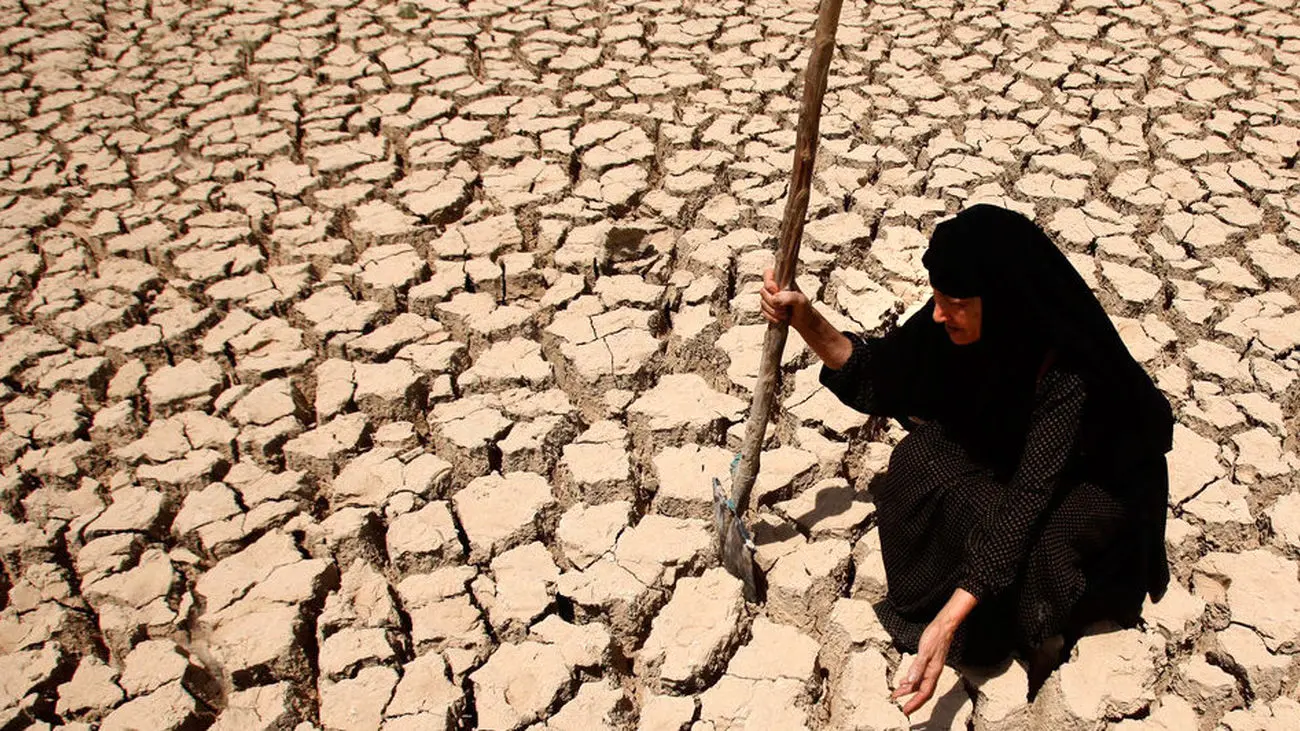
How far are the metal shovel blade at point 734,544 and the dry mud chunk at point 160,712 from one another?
1.04m

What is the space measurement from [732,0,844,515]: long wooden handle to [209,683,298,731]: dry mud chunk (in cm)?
94

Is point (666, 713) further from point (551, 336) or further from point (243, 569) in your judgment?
point (551, 336)

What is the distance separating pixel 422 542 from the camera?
2.17 meters

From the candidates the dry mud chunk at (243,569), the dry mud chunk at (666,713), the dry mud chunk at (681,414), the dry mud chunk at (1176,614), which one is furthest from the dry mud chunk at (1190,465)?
the dry mud chunk at (243,569)

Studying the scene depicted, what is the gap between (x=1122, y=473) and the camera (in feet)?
5.90

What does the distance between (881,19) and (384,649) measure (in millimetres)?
3583

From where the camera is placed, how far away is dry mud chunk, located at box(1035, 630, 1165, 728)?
5.91ft

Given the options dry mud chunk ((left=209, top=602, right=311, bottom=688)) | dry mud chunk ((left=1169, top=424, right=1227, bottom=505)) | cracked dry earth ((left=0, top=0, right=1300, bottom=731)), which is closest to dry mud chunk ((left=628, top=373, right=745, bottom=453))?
cracked dry earth ((left=0, top=0, right=1300, bottom=731))

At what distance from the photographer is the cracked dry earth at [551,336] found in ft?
6.33

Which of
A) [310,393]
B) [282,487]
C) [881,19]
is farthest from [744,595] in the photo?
[881,19]

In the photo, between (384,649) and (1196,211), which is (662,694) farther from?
(1196,211)

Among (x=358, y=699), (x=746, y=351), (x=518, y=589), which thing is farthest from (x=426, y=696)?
(x=746, y=351)

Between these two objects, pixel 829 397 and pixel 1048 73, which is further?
pixel 1048 73

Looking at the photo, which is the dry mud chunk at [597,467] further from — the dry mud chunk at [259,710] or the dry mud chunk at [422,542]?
the dry mud chunk at [259,710]
